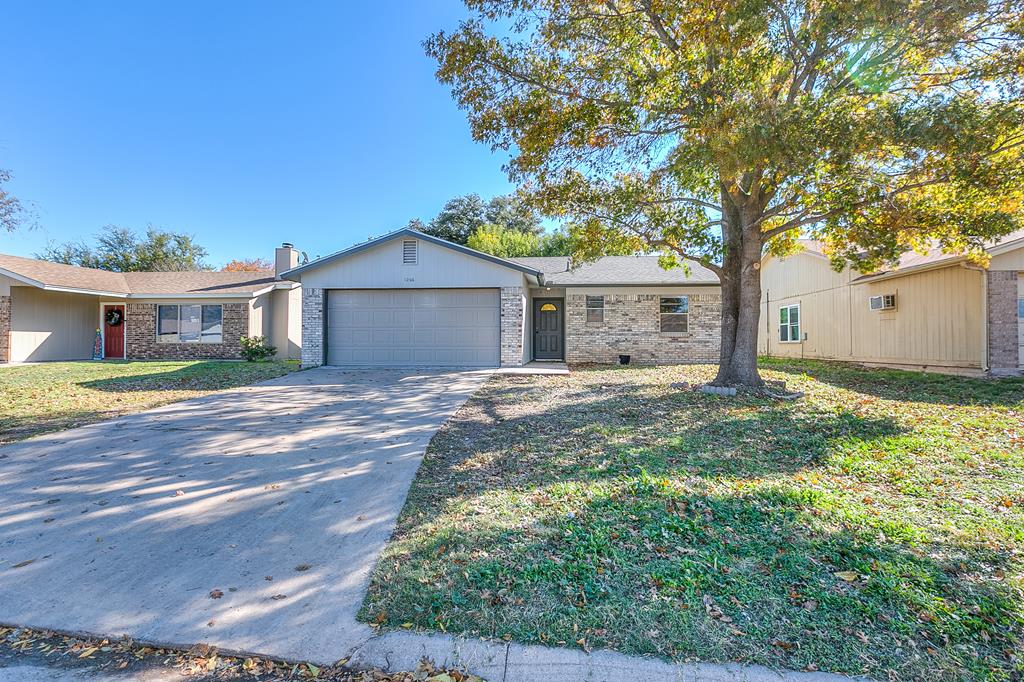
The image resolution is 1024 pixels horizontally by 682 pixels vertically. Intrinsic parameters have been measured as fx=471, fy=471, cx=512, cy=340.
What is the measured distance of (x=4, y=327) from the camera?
50.0ft

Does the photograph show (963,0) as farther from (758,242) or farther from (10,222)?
(10,222)

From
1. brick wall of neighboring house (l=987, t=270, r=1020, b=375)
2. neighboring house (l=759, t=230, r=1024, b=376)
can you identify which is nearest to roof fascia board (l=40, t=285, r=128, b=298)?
neighboring house (l=759, t=230, r=1024, b=376)

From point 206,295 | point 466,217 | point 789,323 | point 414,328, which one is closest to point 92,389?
point 414,328

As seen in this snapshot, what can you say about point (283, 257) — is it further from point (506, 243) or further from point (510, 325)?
point (506, 243)

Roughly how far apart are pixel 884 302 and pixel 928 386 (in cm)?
443

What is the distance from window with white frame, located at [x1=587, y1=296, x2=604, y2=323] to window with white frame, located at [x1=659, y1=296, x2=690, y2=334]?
189 centimetres

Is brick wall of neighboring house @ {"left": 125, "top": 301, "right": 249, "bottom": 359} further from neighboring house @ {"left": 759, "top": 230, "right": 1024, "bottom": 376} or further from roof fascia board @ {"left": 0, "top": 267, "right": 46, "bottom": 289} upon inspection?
neighboring house @ {"left": 759, "top": 230, "right": 1024, "bottom": 376}

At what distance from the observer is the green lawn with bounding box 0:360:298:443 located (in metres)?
6.78

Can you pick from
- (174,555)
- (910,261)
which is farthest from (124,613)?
(910,261)

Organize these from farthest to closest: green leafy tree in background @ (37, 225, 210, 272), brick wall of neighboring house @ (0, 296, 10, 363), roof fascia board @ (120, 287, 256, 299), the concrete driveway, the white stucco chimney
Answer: green leafy tree in background @ (37, 225, 210, 272) → the white stucco chimney → roof fascia board @ (120, 287, 256, 299) → brick wall of neighboring house @ (0, 296, 10, 363) → the concrete driveway

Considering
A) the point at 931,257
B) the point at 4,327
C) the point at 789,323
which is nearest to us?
the point at 931,257

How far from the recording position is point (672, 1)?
23.2 ft

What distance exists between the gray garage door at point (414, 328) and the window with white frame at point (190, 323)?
6.45 metres

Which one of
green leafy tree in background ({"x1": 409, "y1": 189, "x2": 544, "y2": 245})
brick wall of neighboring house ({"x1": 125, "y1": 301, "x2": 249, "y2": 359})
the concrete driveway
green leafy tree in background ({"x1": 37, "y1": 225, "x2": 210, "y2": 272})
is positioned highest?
green leafy tree in background ({"x1": 409, "y1": 189, "x2": 544, "y2": 245})
